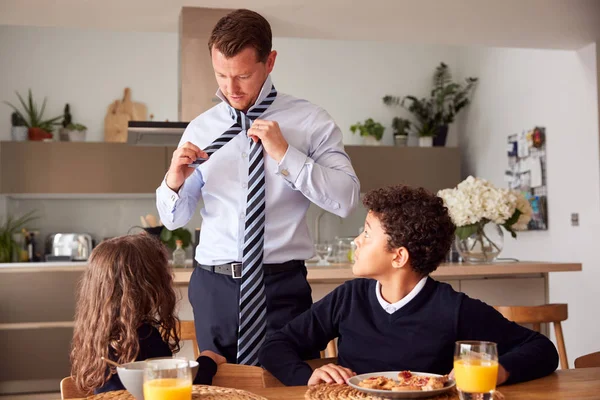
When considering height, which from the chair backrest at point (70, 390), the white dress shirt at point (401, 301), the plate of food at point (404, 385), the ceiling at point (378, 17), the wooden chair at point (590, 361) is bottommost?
the wooden chair at point (590, 361)

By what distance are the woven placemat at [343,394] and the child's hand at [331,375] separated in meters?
0.05

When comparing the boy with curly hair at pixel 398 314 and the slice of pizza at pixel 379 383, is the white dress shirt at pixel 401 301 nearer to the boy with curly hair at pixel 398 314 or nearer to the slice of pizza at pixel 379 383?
the boy with curly hair at pixel 398 314

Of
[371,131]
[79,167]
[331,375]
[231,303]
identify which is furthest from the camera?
[371,131]

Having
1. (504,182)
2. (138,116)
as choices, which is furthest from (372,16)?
(138,116)

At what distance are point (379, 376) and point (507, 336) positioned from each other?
14.4 inches

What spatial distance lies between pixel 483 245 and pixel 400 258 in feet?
7.07

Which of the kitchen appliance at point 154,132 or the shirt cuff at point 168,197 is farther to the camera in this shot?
the kitchen appliance at point 154,132

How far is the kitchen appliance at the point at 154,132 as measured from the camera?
3.99 metres

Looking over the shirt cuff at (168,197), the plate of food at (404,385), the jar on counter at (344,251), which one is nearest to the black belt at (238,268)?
the shirt cuff at (168,197)

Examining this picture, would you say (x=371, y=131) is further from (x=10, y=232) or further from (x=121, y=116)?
(x=10, y=232)

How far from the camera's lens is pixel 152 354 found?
137cm

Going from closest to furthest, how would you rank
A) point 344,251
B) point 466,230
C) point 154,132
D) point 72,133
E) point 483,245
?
point 466,230, point 483,245, point 344,251, point 154,132, point 72,133

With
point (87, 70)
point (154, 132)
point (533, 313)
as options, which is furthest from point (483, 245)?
point (87, 70)

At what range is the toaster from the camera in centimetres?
573
